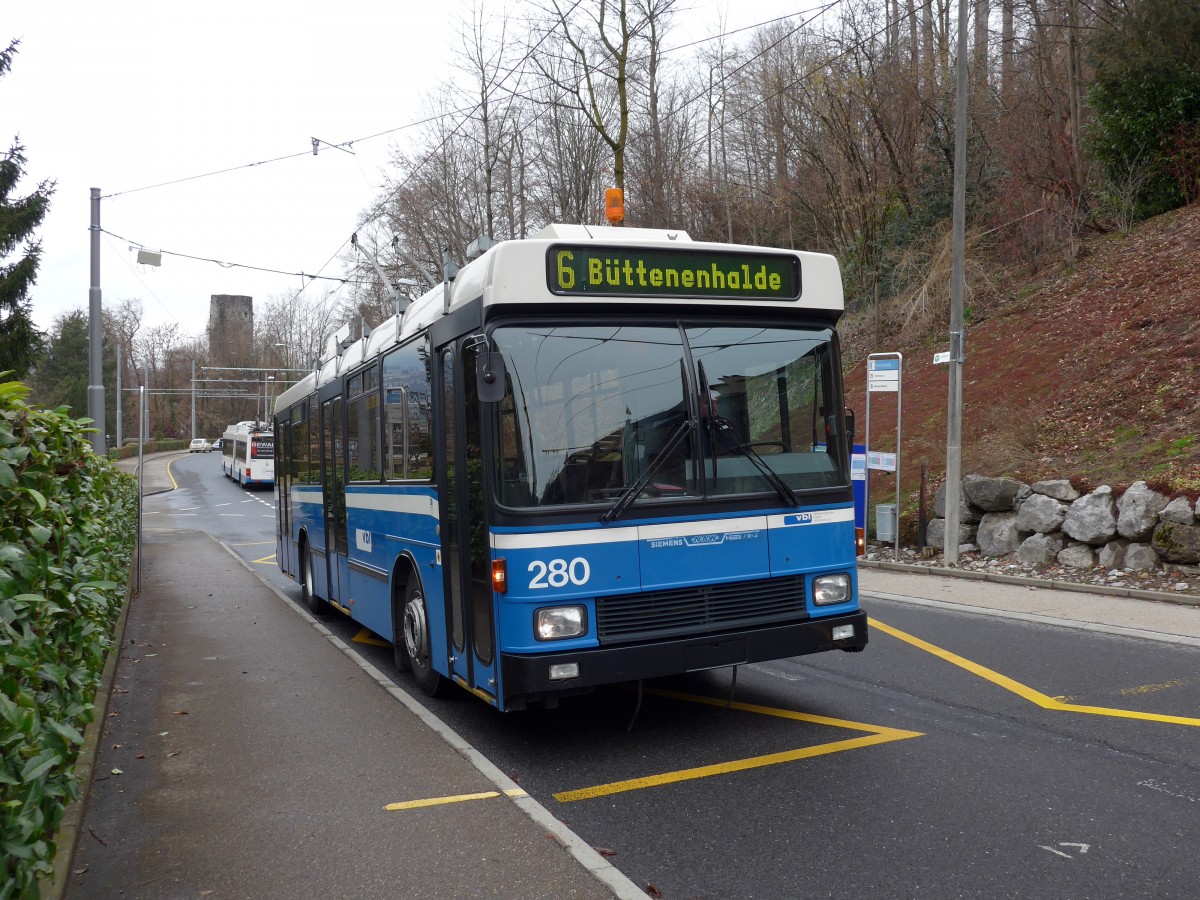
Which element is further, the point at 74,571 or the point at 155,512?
the point at 155,512

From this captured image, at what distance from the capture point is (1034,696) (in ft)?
22.7

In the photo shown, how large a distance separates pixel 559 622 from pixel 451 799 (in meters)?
1.07

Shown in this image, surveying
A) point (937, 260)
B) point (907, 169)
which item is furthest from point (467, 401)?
point (907, 169)

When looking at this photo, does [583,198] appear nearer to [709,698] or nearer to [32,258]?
[32,258]

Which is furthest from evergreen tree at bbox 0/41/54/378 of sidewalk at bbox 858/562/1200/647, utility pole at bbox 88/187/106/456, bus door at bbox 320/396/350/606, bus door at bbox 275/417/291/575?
sidewalk at bbox 858/562/1200/647

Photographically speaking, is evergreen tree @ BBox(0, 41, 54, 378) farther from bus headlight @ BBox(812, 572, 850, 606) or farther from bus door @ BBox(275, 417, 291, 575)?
bus headlight @ BBox(812, 572, 850, 606)

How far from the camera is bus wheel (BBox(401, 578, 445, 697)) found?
286 inches

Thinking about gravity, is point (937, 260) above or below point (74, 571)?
above

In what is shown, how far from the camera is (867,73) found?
90.8ft

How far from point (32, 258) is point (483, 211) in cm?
1394

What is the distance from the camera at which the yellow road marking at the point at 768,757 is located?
534cm

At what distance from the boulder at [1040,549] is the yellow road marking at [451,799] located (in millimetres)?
9573

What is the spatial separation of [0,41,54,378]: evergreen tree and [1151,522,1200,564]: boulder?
2762cm

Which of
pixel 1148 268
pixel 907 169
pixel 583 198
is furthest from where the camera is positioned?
pixel 583 198
